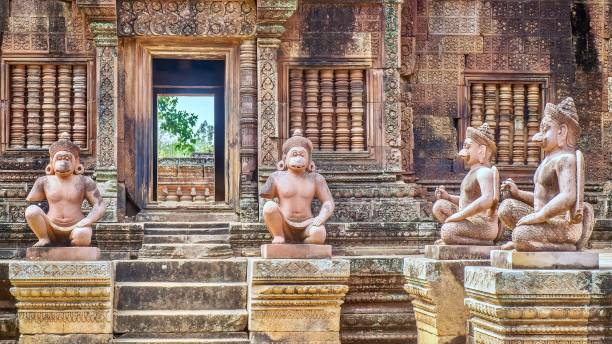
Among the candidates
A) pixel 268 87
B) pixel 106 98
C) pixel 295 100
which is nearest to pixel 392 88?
pixel 295 100

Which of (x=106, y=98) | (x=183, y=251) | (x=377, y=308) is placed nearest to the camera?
(x=377, y=308)

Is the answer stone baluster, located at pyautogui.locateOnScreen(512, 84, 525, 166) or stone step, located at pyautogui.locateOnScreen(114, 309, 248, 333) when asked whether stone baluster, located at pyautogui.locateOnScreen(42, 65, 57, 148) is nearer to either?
stone step, located at pyautogui.locateOnScreen(114, 309, 248, 333)

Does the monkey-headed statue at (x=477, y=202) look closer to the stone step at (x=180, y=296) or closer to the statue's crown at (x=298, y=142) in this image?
the statue's crown at (x=298, y=142)

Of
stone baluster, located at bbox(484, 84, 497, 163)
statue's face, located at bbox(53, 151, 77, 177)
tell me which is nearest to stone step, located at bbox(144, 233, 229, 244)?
statue's face, located at bbox(53, 151, 77, 177)

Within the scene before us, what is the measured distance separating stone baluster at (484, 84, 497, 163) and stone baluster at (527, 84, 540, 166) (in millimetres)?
414

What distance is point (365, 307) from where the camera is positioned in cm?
948

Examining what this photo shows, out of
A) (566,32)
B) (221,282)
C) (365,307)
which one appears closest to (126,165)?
(221,282)

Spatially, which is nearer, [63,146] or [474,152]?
[474,152]

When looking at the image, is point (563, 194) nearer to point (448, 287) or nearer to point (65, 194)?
point (448, 287)

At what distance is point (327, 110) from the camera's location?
11633 mm

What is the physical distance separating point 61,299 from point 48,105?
3833mm

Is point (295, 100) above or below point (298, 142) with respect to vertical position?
above

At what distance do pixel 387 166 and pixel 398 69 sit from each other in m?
1.13

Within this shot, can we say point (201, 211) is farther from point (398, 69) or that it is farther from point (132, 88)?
point (398, 69)
